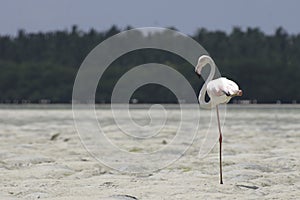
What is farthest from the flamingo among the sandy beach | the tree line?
the tree line

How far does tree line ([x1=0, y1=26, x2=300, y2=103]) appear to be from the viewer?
81.7m

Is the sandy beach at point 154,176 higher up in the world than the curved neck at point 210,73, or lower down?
lower down

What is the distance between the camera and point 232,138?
43.7ft

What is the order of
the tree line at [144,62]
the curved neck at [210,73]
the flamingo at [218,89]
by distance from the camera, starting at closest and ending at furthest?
the flamingo at [218,89], the curved neck at [210,73], the tree line at [144,62]

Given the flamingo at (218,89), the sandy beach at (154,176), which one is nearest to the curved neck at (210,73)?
the flamingo at (218,89)

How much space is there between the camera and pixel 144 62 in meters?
93.4

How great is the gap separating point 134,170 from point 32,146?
3522mm

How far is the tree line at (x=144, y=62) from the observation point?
268ft

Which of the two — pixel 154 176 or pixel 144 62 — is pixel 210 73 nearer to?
pixel 154 176

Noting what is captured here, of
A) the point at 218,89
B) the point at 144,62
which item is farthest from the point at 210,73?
the point at 144,62

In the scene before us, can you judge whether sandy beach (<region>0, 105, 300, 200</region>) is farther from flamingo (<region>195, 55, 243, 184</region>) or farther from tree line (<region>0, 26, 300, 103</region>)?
tree line (<region>0, 26, 300, 103</region>)

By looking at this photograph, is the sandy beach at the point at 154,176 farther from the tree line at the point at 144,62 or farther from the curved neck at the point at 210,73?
the tree line at the point at 144,62

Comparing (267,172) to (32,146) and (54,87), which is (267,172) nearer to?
(32,146)


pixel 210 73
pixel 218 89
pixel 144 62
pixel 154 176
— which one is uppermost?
pixel 144 62
